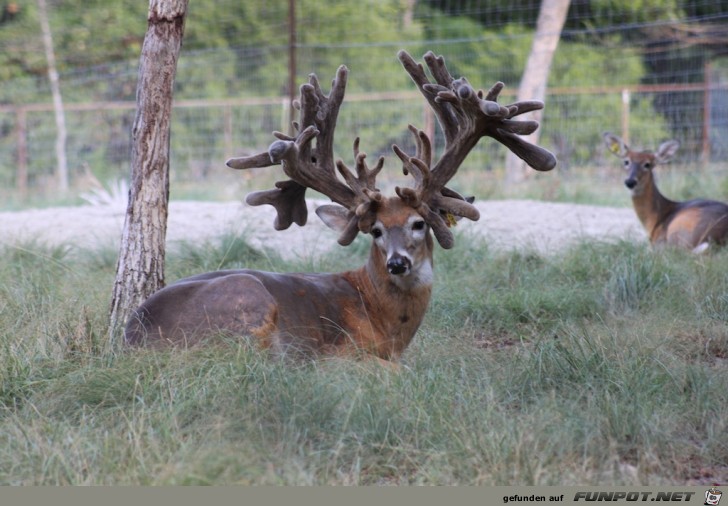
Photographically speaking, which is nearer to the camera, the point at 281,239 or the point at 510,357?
the point at 510,357

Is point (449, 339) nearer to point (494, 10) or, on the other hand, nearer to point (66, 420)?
point (66, 420)

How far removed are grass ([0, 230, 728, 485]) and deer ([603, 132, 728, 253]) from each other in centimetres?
338

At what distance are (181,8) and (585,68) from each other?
1569 cm

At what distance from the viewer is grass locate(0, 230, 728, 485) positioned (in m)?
3.59

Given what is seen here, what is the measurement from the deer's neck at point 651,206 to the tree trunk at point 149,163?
6.63 metres

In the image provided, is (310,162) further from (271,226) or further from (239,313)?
(271,226)

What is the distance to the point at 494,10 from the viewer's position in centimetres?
1962

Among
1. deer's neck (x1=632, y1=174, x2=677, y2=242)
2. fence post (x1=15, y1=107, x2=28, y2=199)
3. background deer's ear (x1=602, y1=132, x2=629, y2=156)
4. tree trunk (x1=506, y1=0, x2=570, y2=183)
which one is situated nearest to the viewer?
deer's neck (x1=632, y1=174, x2=677, y2=242)

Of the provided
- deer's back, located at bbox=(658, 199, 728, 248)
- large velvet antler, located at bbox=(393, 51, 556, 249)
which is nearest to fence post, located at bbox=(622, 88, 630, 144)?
deer's back, located at bbox=(658, 199, 728, 248)

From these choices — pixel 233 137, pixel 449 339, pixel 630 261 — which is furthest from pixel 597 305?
pixel 233 137

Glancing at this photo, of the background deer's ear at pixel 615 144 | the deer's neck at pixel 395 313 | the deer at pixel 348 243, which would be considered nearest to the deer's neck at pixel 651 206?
the background deer's ear at pixel 615 144

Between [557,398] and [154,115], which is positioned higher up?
[154,115]

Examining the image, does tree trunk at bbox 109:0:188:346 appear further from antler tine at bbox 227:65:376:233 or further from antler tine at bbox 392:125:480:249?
antler tine at bbox 392:125:480:249

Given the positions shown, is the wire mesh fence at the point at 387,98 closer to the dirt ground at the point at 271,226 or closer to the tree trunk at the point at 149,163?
the dirt ground at the point at 271,226
